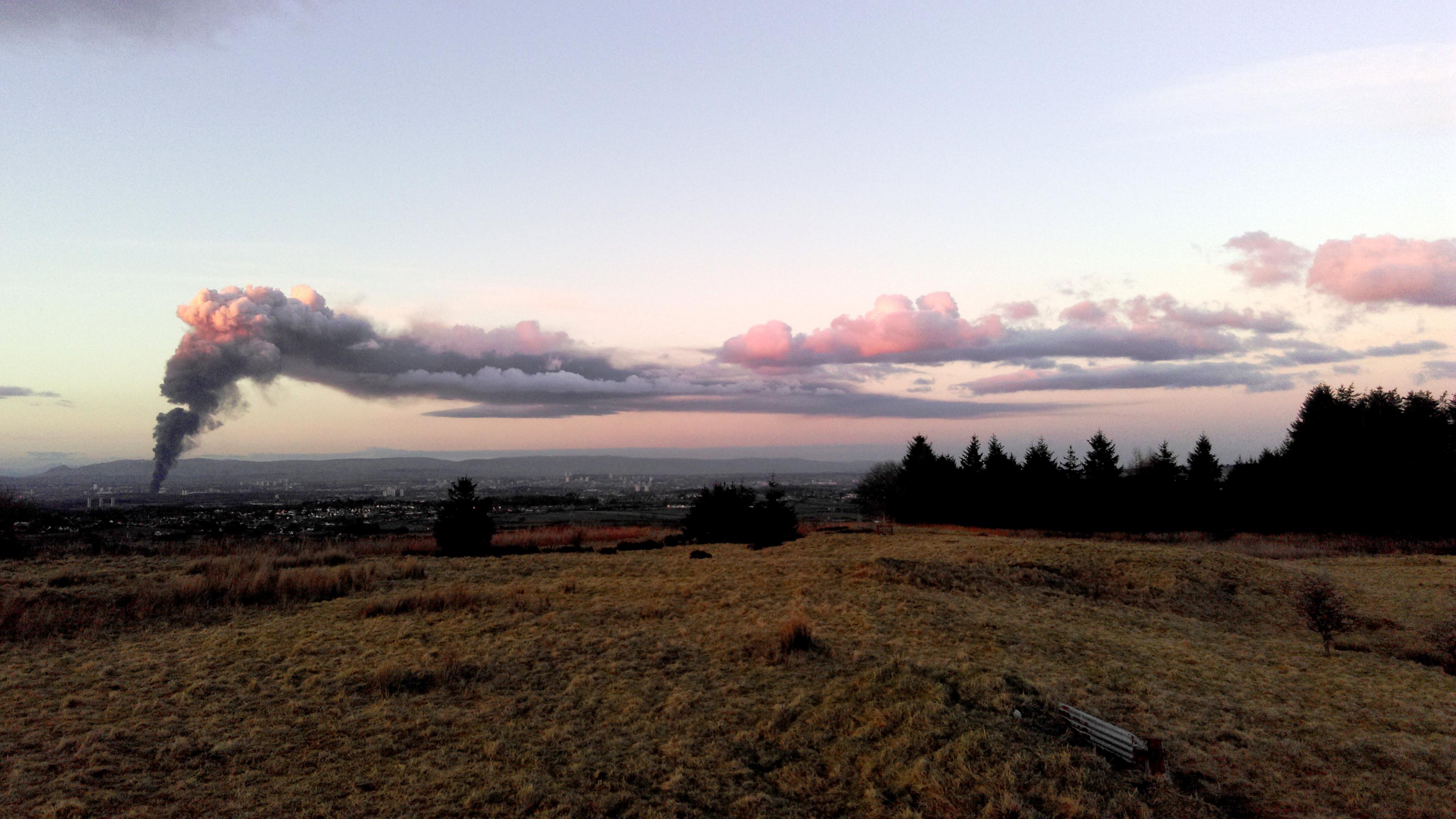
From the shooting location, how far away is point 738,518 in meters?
42.2

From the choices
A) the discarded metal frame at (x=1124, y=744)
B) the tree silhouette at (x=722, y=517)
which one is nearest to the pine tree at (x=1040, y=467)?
the tree silhouette at (x=722, y=517)

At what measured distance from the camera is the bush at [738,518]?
41.2 m

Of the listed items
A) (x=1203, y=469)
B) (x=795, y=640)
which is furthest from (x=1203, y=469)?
(x=795, y=640)

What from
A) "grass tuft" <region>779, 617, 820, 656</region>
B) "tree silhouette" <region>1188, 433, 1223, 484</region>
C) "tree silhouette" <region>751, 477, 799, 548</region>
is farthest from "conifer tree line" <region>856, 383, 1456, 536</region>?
"grass tuft" <region>779, 617, 820, 656</region>

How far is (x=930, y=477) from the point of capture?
185 ft

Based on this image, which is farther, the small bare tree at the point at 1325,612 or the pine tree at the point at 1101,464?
the pine tree at the point at 1101,464

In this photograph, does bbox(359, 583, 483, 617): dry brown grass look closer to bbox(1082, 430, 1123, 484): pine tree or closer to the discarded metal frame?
the discarded metal frame

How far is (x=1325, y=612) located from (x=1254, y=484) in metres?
42.6

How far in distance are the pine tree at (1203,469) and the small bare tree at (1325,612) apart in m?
39.4

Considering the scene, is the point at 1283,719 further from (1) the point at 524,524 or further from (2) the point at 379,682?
(1) the point at 524,524

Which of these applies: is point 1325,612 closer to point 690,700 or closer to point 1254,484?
point 690,700

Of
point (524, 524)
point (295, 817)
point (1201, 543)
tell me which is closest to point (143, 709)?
point (295, 817)

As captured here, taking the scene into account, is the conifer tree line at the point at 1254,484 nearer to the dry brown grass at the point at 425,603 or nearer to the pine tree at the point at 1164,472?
the pine tree at the point at 1164,472

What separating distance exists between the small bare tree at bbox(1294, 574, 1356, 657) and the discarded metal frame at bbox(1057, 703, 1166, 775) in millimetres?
10678
